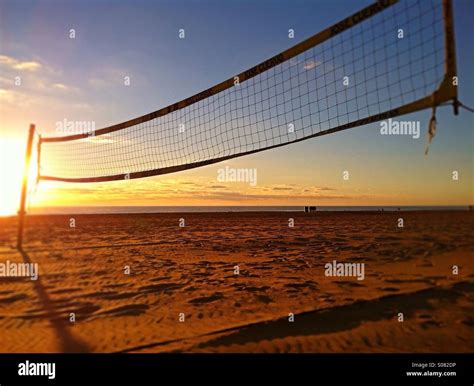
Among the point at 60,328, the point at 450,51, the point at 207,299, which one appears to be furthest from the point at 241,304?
the point at 450,51

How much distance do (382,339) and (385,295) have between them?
142 cm

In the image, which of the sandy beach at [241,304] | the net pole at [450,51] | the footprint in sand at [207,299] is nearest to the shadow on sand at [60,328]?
the sandy beach at [241,304]

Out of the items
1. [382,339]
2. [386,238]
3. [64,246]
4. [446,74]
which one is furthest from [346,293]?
[64,246]

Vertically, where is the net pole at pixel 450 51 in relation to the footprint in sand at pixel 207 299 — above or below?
above

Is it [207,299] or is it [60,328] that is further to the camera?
[207,299]

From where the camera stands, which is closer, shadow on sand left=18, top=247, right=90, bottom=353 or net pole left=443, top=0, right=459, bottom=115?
net pole left=443, top=0, right=459, bottom=115

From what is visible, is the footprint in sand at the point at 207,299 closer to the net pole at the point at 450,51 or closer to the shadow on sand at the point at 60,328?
the shadow on sand at the point at 60,328

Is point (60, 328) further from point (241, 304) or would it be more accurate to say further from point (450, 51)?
point (450, 51)

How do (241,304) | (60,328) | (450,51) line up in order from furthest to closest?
(241,304)
(60,328)
(450,51)

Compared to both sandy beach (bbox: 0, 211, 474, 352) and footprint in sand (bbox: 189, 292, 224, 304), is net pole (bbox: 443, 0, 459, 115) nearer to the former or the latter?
sandy beach (bbox: 0, 211, 474, 352)

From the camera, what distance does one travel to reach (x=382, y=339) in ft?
12.7

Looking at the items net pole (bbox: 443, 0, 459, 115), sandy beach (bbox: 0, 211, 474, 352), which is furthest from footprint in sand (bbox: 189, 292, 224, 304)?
net pole (bbox: 443, 0, 459, 115)
